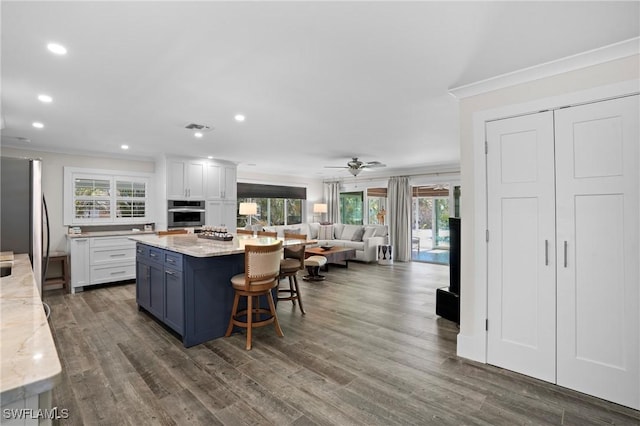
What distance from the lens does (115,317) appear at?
3.91m

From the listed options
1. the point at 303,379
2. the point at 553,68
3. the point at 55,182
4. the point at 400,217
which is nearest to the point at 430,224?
the point at 400,217

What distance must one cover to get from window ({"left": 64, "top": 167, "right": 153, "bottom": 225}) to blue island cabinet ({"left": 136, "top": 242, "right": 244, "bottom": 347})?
3046 millimetres

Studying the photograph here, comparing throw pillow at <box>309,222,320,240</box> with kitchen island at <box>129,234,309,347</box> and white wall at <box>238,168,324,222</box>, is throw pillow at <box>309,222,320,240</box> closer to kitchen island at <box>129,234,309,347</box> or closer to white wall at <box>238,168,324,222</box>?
white wall at <box>238,168,324,222</box>

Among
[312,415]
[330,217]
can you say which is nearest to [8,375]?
[312,415]

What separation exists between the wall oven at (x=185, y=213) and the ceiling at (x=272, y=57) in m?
2.12

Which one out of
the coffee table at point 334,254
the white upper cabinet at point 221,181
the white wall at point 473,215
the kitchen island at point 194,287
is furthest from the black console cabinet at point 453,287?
the white upper cabinet at point 221,181

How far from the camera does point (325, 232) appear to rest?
28.7 ft

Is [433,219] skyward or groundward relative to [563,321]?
skyward

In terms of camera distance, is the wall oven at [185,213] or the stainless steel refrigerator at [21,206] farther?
the wall oven at [185,213]

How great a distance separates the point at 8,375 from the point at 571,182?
10.4ft

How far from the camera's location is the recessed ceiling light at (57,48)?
2.07m

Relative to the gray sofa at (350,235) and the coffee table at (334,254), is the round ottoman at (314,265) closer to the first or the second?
the coffee table at (334,254)

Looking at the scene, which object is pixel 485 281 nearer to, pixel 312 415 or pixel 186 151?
pixel 312 415

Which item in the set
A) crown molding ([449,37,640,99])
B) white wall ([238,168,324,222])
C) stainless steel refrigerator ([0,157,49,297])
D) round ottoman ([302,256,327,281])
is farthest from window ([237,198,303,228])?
crown molding ([449,37,640,99])
